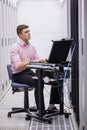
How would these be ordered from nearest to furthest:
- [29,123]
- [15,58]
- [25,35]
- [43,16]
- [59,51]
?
[59,51] < [29,123] < [15,58] < [25,35] < [43,16]

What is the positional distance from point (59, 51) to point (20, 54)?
75cm

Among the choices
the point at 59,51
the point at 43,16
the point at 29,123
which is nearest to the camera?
the point at 59,51

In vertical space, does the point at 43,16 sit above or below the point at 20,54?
above

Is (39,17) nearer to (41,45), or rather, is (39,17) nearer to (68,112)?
(41,45)

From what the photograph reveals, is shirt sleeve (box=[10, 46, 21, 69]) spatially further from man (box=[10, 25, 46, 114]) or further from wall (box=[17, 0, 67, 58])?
wall (box=[17, 0, 67, 58])

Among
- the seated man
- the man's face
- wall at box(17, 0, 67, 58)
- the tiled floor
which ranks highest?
wall at box(17, 0, 67, 58)

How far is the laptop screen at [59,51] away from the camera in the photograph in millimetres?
3756

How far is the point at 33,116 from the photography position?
13.7 ft

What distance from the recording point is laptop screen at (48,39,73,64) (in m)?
3.76

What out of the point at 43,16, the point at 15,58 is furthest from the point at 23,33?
the point at 43,16

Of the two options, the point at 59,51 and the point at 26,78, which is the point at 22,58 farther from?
the point at 59,51

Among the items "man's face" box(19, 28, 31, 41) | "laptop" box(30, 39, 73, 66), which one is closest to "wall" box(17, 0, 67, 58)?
"man's face" box(19, 28, 31, 41)

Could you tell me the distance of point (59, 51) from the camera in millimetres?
3828

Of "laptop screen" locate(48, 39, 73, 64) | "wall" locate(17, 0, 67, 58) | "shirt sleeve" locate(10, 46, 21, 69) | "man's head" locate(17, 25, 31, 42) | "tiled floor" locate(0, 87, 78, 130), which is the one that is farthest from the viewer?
"wall" locate(17, 0, 67, 58)
